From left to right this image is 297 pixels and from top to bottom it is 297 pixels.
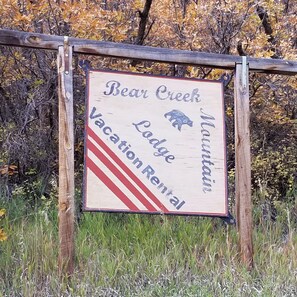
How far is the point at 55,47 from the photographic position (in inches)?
153

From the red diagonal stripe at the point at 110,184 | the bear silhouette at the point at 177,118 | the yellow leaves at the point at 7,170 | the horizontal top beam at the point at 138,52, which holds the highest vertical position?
the horizontal top beam at the point at 138,52

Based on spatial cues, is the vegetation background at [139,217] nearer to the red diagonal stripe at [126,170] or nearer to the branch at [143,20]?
the branch at [143,20]

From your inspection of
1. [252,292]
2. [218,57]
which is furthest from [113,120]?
[252,292]

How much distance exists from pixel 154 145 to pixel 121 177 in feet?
1.30

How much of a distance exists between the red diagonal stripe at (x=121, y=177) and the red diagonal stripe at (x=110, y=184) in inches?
2.7

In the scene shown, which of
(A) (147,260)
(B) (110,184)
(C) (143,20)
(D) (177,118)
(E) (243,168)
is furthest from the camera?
(C) (143,20)

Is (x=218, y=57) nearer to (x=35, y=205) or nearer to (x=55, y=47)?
(x=55, y=47)

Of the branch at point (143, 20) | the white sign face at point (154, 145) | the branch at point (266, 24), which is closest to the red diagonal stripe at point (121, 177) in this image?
the white sign face at point (154, 145)

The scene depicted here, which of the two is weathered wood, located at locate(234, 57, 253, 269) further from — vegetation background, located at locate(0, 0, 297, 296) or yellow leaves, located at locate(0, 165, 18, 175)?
yellow leaves, located at locate(0, 165, 18, 175)

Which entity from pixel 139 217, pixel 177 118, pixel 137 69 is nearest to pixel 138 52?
pixel 177 118

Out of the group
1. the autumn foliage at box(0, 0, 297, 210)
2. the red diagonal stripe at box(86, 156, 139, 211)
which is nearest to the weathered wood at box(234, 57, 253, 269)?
the red diagonal stripe at box(86, 156, 139, 211)

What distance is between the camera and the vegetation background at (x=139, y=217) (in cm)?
383

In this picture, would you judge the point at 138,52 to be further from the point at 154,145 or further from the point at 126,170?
the point at 126,170

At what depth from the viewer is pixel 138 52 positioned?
4.07 m
